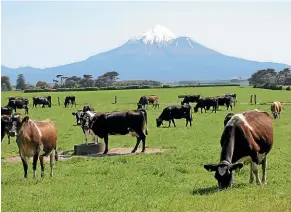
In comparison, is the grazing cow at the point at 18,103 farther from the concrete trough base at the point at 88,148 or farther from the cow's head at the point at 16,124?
the cow's head at the point at 16,124

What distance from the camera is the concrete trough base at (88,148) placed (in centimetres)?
2131

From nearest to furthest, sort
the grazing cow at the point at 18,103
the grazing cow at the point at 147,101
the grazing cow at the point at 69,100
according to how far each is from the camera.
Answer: the grazing cow at the point at 18,103, the grazing cow at the point at 147,101, the grazing cow at the point at 69,100

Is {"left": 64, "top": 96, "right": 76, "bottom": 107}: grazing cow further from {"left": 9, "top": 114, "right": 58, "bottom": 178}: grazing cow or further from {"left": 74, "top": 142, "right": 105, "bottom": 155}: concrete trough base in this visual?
{"left": 9, "top": 114, "right": 58, "bottom": 178}: grazing cow

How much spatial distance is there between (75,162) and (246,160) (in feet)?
25.6

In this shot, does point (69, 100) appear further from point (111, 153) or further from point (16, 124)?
point (16, 124)

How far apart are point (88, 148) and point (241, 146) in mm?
10543

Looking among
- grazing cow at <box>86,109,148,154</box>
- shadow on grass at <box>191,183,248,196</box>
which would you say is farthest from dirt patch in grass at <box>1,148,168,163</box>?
shadow on grass at <box>191,183,248,196</box>

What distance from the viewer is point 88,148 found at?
70.8 ft

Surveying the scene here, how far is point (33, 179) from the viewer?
1430 cm

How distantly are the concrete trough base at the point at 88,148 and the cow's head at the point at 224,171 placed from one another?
34.9ft

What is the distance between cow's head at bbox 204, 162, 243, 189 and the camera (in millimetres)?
11477

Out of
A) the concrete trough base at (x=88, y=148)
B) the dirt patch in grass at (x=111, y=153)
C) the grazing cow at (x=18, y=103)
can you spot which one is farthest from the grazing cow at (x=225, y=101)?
the concrete trough base at (x=88, y=148)

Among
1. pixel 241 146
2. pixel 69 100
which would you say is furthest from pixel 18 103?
pixel 241 146

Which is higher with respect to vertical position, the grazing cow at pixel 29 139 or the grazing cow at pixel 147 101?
the grazing cow at pixel 29 139
